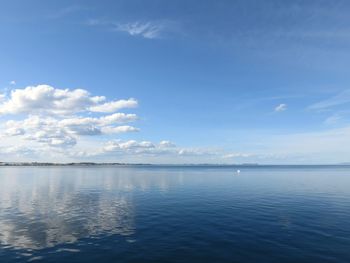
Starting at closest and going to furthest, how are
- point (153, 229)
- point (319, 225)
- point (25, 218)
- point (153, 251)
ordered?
point (153, 251)
point (153, 229)
point (319, 225)
point (25, 218)

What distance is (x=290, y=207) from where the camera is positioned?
2237 inches

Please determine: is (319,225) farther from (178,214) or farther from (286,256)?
(178,214)

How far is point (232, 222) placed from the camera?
4306cm

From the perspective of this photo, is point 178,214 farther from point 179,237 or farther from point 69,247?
point 69,247

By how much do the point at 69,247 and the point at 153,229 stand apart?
39.1 ft

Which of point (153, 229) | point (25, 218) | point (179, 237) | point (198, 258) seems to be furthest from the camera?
point (25, 218)

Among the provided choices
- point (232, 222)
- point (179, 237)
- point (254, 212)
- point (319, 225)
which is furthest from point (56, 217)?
point (319, 225)

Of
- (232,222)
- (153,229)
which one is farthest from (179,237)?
(232,222)

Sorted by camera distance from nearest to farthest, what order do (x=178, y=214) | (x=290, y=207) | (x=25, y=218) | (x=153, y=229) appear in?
(x=153, y=229) → (x=25, y=218) → (x=178, y=214) → (x=290, y=207)

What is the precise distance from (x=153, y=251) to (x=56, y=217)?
999 inches

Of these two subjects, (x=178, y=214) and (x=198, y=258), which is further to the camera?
(x=178, y=214)

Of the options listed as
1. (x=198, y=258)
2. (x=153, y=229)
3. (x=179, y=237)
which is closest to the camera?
(x=198, y=258)

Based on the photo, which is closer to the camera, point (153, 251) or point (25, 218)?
point (153, 251)

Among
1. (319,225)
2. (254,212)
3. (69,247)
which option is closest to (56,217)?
(69,247)
